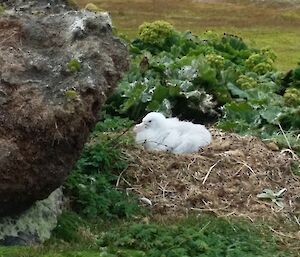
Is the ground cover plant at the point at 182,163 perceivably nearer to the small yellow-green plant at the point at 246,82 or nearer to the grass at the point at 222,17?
the small yellow-green plant at the point at 246,82

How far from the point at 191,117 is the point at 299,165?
263cm

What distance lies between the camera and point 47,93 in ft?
26.0

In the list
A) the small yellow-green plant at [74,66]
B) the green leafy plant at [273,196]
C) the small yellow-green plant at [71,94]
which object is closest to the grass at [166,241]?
the green leafy plant at [273,196]

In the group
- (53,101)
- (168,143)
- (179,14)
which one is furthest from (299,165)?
(179,14)

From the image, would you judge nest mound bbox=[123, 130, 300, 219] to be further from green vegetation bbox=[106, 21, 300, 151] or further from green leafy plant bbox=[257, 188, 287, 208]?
green vegetation bbox=[106, 21, 300, 151]

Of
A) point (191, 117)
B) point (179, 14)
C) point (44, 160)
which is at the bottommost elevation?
point (179, 14)

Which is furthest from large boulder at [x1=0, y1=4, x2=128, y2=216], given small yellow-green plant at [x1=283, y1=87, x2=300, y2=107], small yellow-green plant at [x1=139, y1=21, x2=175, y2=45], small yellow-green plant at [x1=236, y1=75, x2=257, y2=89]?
small yellow-green plant at [x1=139, y1=21, x2=175, y2=45]

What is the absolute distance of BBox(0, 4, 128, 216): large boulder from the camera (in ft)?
25.2

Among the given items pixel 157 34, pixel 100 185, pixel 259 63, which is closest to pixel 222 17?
pixel 157 34

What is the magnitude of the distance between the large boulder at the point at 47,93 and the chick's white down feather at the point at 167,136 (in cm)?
196

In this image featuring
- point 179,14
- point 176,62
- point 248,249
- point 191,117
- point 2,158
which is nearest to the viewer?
point 2,158

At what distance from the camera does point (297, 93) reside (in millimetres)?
13250

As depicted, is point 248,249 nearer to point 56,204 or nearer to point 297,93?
point 56,204

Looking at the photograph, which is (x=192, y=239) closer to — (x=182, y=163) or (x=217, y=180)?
(x=217, y=180)
